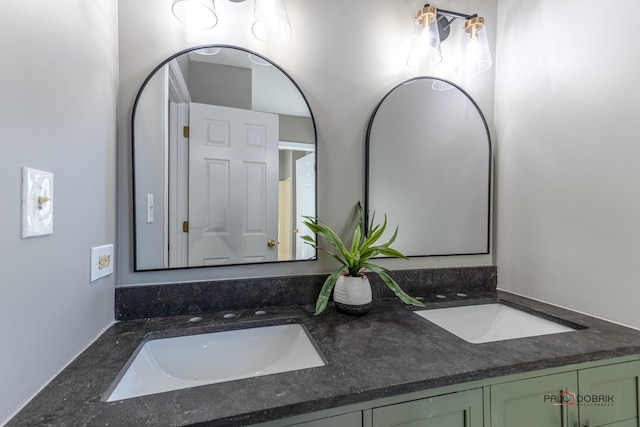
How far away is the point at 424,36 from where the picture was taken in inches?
51.7

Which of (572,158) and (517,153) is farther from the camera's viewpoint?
(517,153)

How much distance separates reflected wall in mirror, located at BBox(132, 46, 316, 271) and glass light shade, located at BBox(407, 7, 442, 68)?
1.90ft

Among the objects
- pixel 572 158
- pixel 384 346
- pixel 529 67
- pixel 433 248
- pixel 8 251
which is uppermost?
pixel 529 67

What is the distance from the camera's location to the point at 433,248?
143 centimetres

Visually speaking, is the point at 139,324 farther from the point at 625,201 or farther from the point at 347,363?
the point at 625,201

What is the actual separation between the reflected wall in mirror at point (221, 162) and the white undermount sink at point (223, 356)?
28 centimetres

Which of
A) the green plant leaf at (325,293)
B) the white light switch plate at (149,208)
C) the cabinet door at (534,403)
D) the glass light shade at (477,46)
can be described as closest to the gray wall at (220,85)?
the white light switch plate at (149,208)

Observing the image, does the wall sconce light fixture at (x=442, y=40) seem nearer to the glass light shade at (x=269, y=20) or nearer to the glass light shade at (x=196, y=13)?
the glass light shade at (x=269, y=20)

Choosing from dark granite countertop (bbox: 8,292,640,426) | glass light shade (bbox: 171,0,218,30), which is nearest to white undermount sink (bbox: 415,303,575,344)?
dark granite countertop (bbox: 8,292,640,426)

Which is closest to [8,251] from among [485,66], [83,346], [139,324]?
[83,346]

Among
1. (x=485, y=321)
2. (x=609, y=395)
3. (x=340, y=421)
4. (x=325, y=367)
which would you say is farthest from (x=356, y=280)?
(x=609, y=395)

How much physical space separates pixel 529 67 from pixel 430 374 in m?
1.43

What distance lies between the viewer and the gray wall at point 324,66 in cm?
106

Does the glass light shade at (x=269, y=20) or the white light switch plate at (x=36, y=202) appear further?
the glass light shade at (x=269, y=20)
